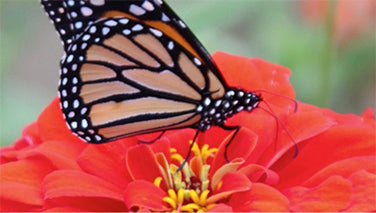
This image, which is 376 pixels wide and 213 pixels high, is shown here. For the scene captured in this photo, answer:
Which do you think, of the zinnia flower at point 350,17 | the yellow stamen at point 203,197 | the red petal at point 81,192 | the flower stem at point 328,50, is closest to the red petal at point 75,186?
the red petal at point 81,192

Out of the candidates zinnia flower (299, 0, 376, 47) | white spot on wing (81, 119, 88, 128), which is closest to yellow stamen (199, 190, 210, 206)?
white spot on wing (81, 119, 88, 128)

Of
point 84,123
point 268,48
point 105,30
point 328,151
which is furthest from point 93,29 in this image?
point 268,48

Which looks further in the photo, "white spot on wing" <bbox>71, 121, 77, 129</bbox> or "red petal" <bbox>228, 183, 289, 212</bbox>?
"white spot on wing" <bbox>71, 121, 77, 129</bbox>

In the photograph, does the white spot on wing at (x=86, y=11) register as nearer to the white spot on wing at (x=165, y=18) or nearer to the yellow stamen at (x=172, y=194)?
the white spot on wing at (x=165, y=18)

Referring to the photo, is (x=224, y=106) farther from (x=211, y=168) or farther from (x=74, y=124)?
(x=74, y=124)

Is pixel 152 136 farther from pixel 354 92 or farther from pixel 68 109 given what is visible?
Answer: pixel 354 92

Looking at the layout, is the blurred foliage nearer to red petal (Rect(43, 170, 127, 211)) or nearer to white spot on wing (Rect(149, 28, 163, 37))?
white spot on wing (Rect(149, 28, 163, 37))
